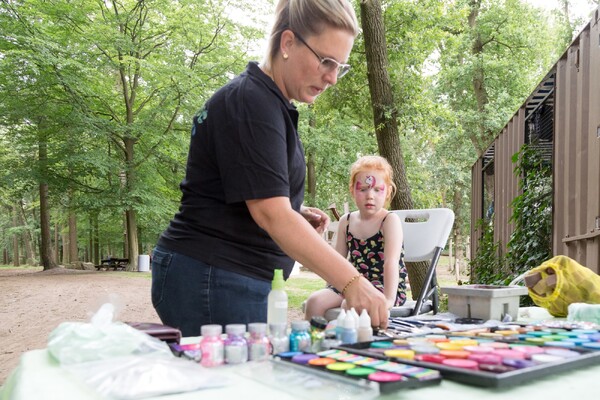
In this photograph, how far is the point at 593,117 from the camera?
3752mm

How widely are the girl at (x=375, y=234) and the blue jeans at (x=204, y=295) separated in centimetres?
152

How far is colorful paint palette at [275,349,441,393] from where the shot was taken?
0.79 m

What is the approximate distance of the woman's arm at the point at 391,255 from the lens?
2.93 meters

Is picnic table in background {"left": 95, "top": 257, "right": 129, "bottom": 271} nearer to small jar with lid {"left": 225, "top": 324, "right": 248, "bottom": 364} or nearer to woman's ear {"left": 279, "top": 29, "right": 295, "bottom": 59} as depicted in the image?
woman's ear {"left": 279, "top": 29, "right": 295, "bottom": 59}

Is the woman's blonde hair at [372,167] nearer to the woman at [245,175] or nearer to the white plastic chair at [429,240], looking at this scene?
the white plastic chair at [429,240]

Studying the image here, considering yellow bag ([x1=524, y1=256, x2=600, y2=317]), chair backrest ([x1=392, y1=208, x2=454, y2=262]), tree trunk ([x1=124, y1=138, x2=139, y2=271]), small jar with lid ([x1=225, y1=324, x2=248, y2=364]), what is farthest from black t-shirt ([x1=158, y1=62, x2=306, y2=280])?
tree trunk ([x1=124, y1=138, x2=139, y2=271])

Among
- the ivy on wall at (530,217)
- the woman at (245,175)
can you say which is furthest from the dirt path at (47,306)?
the ivy on wall at (530,217)

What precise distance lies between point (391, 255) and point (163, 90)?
13015 mm

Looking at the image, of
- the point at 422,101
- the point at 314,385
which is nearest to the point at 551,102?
the point at 422,101

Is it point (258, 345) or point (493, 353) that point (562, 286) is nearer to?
point (493, 353)

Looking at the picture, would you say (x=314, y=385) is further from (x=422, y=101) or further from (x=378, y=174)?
(x=422, y=101)

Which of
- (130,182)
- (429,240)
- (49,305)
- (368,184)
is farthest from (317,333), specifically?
(130,182)

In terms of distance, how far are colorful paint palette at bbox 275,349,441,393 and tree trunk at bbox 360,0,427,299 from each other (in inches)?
248

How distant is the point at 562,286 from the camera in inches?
74.4
